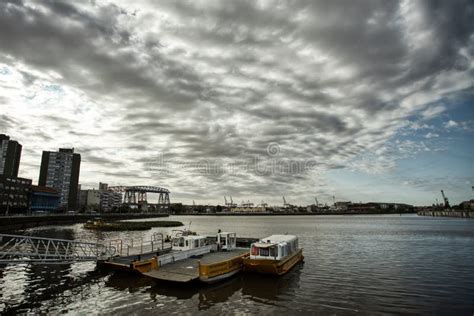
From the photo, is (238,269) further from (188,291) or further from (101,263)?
(101,263)

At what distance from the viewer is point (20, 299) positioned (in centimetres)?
2019

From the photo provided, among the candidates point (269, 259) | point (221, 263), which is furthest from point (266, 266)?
point (221, 263)

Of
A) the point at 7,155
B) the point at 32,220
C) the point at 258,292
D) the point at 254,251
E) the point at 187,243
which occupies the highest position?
the point at 7,155

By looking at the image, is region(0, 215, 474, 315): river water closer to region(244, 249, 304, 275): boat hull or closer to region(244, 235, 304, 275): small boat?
region(244, 249, 304, 275): boat hull

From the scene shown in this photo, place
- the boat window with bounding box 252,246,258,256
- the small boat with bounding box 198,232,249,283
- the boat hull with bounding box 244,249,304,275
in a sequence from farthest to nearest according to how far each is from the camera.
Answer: the boat window with bounding box 252,246,258,256
the boat hull with bounding box 244,249,304,275
the small boat with bounding box 198,232,249,283

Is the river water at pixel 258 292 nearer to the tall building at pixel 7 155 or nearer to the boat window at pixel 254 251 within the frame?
the boat window at pixel 254 251

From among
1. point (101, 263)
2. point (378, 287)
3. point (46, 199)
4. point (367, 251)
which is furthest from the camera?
point (46, 199)

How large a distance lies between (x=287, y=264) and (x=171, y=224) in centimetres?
10161

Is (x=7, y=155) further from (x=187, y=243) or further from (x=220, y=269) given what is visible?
(x=220, y=269)

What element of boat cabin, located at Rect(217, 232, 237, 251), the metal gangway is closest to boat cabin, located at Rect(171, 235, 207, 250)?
boat cabin, located at Rect(217, 232, 237, 251)

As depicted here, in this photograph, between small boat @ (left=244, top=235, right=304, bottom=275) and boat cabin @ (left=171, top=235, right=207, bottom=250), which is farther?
boat cabin @ (left=171, top=235, right=207, bottom=250)

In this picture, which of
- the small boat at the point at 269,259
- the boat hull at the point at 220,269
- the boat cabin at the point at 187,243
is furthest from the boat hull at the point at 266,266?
the boat cabin at the point at 187,243

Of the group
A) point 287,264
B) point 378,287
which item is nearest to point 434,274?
point 378,287

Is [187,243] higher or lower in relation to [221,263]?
higher
